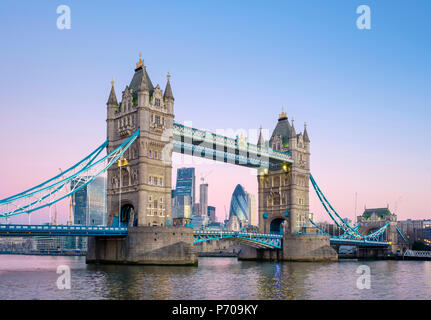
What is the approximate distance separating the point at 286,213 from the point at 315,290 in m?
62.2

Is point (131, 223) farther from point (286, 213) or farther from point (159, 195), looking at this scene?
point (286, 213)

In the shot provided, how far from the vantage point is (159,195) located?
7644 cm

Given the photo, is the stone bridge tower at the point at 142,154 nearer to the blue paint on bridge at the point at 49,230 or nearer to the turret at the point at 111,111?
the turret at the point at 111,111

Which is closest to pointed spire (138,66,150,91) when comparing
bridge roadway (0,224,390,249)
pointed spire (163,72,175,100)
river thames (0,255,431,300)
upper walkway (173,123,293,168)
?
pointed spire (163,72,175,100)

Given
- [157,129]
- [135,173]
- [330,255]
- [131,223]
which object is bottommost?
[330,255]

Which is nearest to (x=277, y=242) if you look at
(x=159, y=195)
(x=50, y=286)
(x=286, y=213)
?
(x=286, y=213)

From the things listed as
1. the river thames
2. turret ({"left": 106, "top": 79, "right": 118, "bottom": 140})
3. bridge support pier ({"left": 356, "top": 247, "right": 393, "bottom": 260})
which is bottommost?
bridge support pier ({"left": 356, "top": 247, "right": 393, "bottom": 260})

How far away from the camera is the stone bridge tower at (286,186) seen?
10438cm

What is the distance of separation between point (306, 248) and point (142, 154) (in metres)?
41.5

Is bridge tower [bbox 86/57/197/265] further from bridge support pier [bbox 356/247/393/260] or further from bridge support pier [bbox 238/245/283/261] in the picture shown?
bridge support pier [bbox 356/247/393/260]

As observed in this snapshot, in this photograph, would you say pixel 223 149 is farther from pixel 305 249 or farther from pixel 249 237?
pixel 305 249

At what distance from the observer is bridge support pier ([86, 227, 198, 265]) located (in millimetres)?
67812

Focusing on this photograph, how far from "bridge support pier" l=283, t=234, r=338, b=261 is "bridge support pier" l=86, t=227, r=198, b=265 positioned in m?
31.1

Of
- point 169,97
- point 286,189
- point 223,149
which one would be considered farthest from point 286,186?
point 169,97
